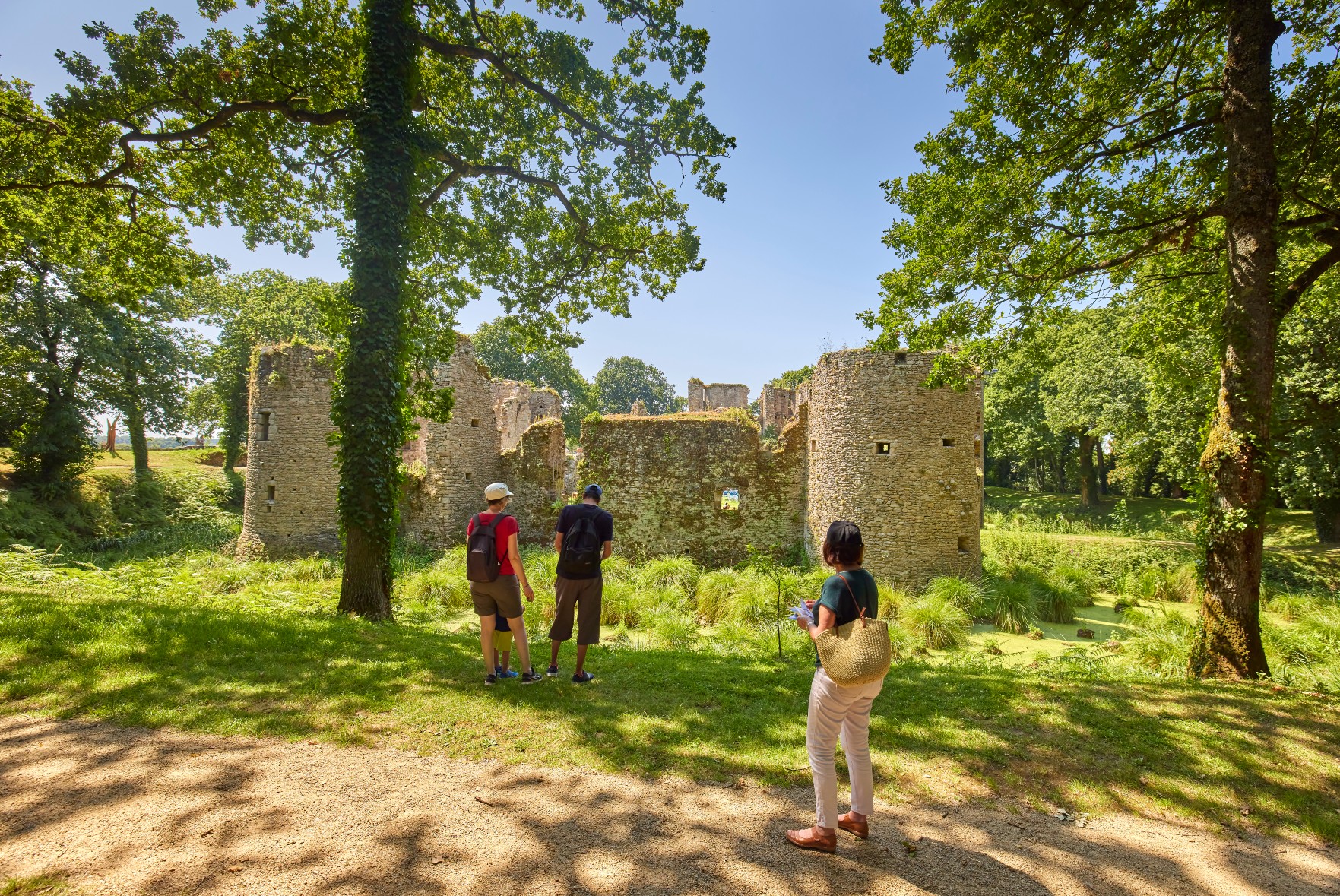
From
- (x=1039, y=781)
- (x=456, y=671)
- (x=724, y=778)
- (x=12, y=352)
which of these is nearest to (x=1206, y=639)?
(x=1039, y=781)

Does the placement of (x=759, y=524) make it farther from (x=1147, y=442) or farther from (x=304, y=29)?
(x=1147, y=442)

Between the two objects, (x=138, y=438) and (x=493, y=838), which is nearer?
(x=493, y=838)

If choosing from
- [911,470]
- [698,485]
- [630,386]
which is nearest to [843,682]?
[911,470]

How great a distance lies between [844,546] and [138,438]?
3278 cm

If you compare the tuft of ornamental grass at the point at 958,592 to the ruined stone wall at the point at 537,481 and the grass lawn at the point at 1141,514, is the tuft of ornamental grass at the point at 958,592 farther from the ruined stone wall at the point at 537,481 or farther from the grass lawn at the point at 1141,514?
the grass lawn at the point at 1141,514

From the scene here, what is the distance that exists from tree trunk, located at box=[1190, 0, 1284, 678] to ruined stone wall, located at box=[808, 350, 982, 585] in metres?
6.35

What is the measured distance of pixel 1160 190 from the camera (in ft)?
27.2

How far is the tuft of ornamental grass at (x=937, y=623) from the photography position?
10.2 meters

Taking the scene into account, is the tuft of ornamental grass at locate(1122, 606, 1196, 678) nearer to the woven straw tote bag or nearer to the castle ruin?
the castle ruin

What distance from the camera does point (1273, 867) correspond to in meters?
3.16

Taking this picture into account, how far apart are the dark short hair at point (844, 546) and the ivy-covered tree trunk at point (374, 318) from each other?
23.9 ft

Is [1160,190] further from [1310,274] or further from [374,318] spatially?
[374,318]

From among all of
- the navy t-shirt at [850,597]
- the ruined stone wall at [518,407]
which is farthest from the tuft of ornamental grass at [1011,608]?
the ruined stone wall at [518,407]

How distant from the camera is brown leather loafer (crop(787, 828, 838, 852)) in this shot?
10.3ft
